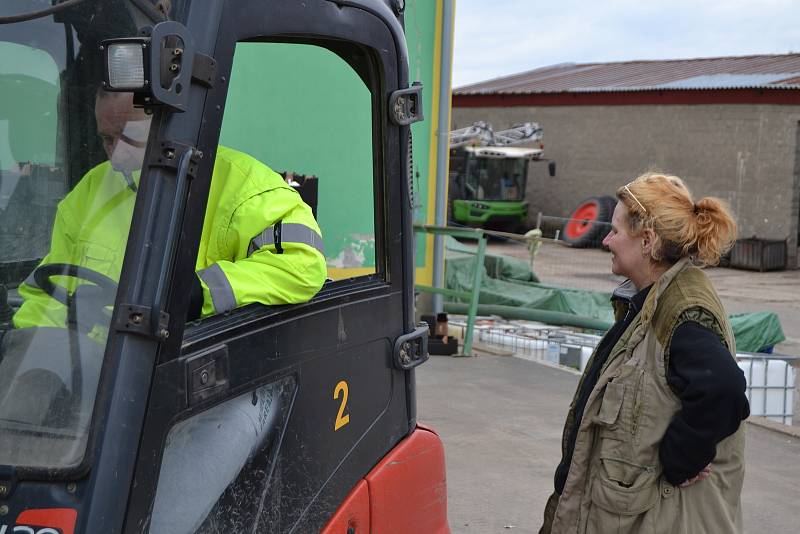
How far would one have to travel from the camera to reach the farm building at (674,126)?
1033 inches

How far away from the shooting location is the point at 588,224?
25.2 m

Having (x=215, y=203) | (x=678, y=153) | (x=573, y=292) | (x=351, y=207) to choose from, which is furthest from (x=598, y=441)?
(x=678, y=153)

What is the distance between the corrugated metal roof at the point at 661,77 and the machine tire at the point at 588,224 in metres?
3.69

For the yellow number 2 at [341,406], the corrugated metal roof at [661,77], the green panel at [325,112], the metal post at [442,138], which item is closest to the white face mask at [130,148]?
the green panel at [325,112]

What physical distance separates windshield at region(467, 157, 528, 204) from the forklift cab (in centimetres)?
2759

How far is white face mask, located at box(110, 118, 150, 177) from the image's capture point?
1869mm

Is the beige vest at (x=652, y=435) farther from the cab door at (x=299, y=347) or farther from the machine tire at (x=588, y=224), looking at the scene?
the machine tire at (x=588, y=224)

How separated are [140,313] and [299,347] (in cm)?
58

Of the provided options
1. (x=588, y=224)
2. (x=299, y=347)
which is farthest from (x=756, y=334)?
(x=588, y=224)

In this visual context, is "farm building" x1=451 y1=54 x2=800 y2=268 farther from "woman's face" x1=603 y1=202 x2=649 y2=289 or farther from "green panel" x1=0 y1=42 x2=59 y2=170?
"green panel" x1=0 y1=42 x2=59 y2=170

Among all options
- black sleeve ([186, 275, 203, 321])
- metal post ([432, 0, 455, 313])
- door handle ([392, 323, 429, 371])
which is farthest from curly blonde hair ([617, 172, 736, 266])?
metal post ([432, 0, 455, 313])

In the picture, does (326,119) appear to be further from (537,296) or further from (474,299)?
(537,296)

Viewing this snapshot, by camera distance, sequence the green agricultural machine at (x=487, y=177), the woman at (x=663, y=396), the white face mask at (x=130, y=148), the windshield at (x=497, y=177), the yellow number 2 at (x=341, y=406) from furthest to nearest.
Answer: the windshield at (x=497, y=177)
the green agricultural machine at (x=487, y=177)
the woman at (x=663, y=396)
the yellow number 2 at (x=341, y=406)
the white face mask at (x=130, y=148)

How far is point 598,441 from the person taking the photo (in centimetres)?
299
